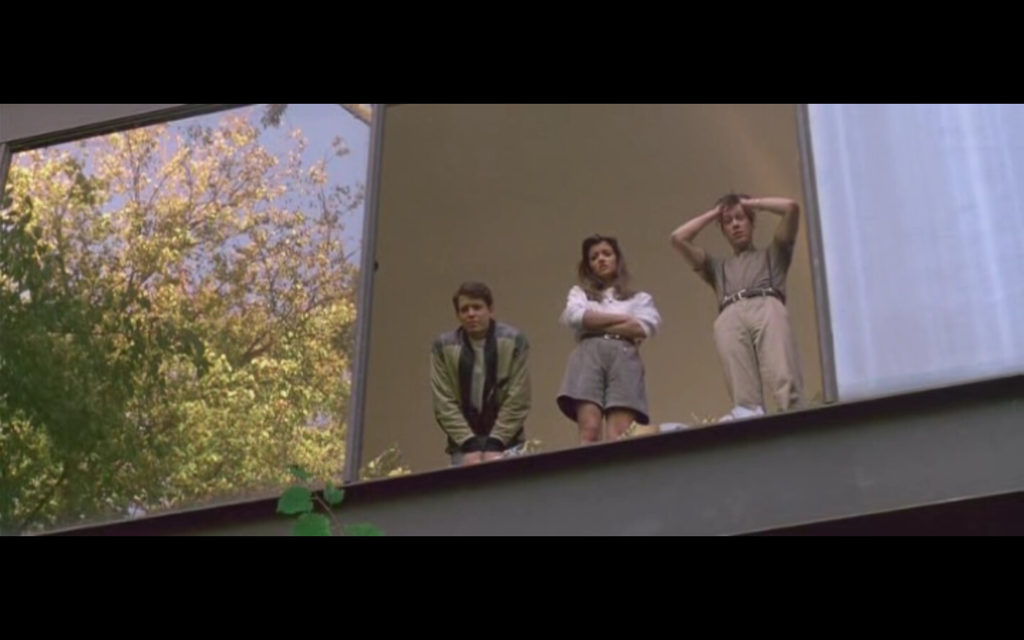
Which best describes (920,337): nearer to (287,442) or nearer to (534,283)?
(287,442)

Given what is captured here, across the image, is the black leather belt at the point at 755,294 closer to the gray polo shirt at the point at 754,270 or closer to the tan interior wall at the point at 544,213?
the gray polo shirt at the point at 754,270

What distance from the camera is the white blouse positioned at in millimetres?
7363

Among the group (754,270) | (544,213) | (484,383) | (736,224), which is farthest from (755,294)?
(544,213)

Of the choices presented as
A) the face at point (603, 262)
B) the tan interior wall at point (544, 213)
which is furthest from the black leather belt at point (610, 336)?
the tan interior wall at point (544, 213)

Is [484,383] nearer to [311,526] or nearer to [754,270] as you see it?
[754,270]

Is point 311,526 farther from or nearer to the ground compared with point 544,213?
nearer to the ground

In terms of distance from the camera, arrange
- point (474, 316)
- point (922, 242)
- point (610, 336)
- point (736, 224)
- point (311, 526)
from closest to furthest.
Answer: point (311, 526)
point (922, 242)
point (736, 224)
point (610, 336)
point (474, 316)

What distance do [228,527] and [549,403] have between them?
3971 mm

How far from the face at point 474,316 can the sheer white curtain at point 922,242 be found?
1.90 metres

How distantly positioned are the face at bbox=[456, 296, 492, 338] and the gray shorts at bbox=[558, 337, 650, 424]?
544mm

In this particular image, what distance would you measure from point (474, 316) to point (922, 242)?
2.36 m

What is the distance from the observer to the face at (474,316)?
7637mm

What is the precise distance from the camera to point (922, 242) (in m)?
6.02
